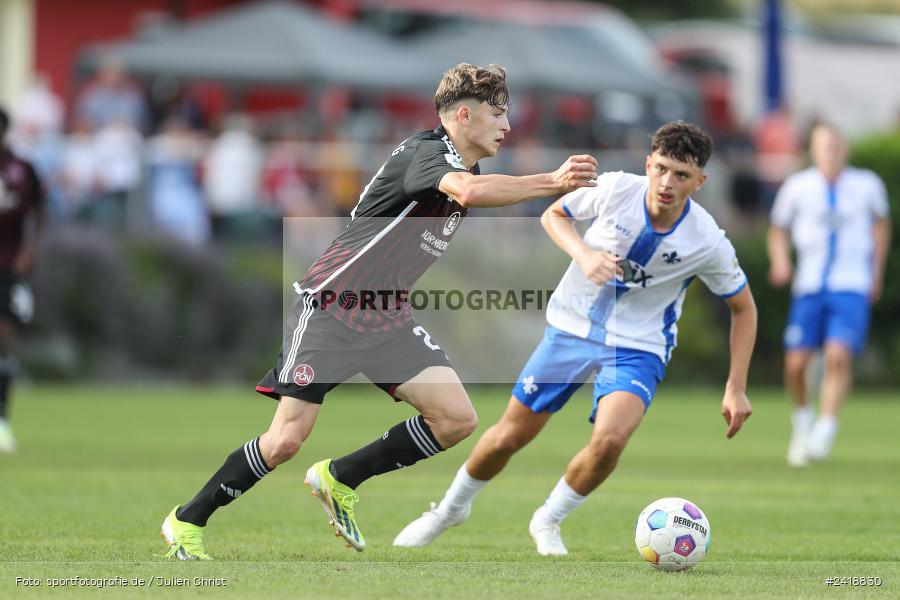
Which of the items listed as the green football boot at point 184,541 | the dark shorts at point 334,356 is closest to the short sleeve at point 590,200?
the dark shorts at point 334,356

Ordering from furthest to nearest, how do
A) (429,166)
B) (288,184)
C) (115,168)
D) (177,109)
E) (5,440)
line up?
1. (177,109)
2. (288,184)
3. (115,168)
4. (5,440)
5. (429,166)

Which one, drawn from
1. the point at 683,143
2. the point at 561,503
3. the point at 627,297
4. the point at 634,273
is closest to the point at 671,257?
the point at 634,273

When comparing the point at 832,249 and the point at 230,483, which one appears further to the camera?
the point at 832,249

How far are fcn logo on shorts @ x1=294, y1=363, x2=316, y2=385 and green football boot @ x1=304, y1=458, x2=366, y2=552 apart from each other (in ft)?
Result: 1.55

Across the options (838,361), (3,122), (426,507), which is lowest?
(426,507)

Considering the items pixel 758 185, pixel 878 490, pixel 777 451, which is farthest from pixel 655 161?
pixel 758 185

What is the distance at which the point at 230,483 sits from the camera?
726 centimetres

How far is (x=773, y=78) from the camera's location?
2302 cm

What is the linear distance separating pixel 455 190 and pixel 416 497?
411cm

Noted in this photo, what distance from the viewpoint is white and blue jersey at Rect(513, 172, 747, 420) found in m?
7.93

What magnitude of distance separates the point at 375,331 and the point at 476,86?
1257mm

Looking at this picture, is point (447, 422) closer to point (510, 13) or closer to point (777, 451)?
point (777, 451)

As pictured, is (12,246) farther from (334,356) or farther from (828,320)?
(828,320)

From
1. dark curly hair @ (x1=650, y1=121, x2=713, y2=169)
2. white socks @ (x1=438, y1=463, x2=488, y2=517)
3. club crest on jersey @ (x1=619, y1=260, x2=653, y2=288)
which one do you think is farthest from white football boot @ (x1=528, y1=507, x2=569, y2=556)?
dark curly hair @ (x1=650, y1=121, x2=713, y2=169)
